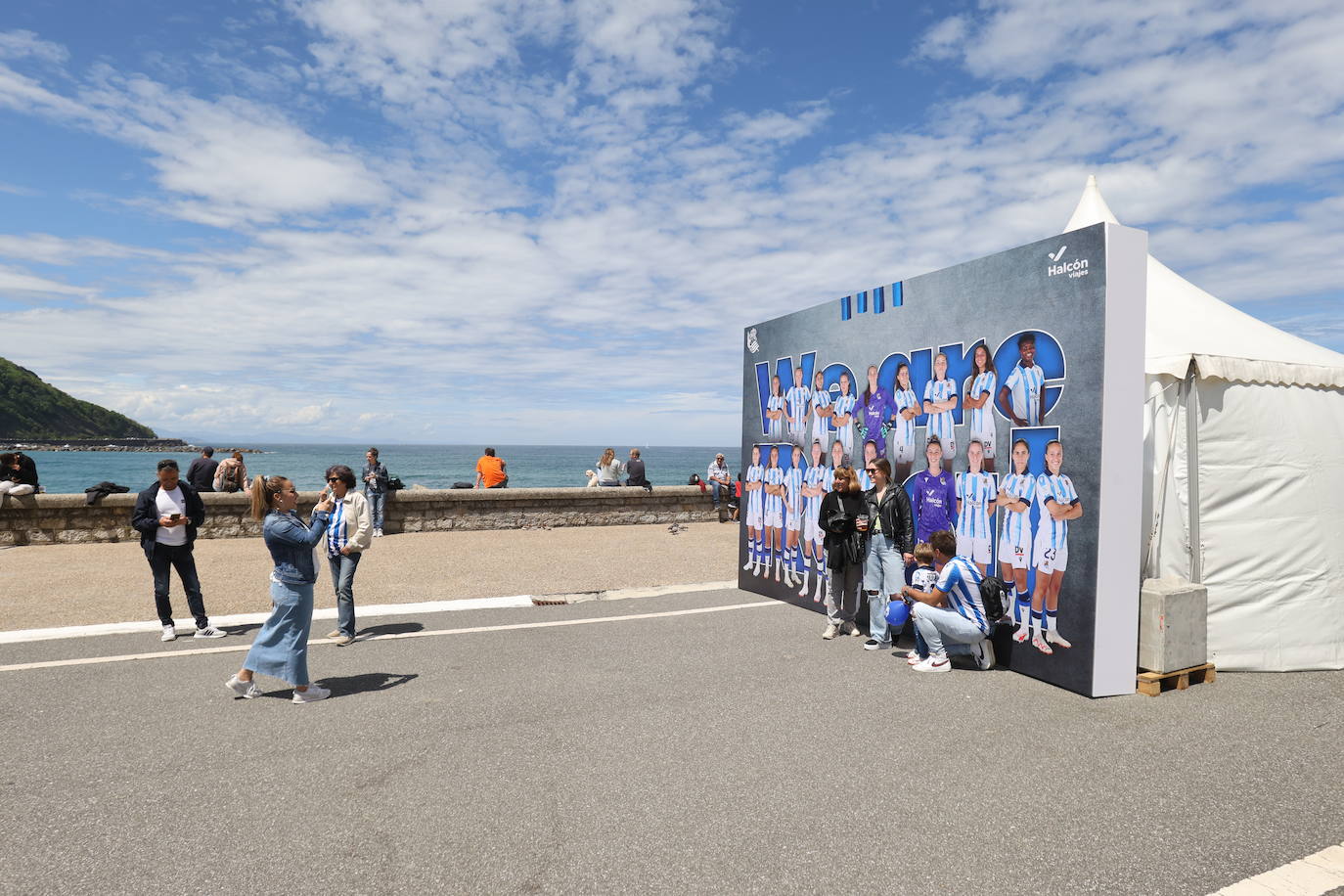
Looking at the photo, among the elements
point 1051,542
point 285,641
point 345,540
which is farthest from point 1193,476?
point 345,540

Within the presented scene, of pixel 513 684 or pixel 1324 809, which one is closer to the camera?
pixel 1324 809

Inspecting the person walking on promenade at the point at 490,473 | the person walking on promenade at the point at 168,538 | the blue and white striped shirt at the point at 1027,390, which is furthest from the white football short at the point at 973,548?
the person walking on promenade at the point at 490,473

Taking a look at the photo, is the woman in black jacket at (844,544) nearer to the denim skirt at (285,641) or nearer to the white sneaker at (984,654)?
the white sneaker at (984,654)

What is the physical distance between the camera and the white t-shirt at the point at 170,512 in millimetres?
7008

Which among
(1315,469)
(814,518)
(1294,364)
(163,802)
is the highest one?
(1294,364)

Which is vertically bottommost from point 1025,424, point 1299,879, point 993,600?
point 1299,879

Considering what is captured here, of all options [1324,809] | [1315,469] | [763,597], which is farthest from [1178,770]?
[763,597]

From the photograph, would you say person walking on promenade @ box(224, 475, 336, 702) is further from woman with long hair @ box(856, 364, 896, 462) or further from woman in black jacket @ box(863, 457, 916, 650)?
woman with long hair @ box(856, 364, 896, 462)

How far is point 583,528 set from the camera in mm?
16016

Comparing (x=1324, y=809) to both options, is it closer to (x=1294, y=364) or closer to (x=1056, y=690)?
(x=1056, y=690)

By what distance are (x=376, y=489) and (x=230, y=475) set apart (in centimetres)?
287

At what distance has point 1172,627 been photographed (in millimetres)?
5766

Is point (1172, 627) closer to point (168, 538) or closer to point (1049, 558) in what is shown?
point (1049, 558)

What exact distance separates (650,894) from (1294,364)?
7.09 m
